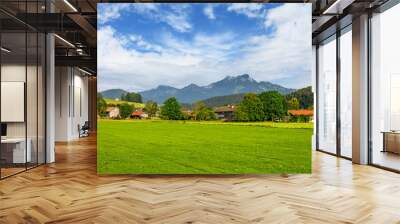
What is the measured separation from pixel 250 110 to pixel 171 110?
148cm

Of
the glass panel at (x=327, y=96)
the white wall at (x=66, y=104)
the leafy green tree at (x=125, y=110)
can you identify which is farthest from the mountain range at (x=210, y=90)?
the white wall at (x=66, y=104)

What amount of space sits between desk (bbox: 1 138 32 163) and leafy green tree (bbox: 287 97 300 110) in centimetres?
498

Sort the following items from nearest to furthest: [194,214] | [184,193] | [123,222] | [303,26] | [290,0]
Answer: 1. [123,222]
2. [194,214]
3. [184,193]
4. [303,26]
5. [290,0]

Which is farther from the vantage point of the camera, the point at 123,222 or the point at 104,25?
the point at 104,25

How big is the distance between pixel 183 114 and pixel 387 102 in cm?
405

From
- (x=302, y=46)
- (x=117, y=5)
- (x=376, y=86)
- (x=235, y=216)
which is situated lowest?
(x=235, y=216)

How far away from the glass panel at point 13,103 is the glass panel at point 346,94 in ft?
23.3

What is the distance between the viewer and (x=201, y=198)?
195 inches

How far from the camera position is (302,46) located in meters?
6.64

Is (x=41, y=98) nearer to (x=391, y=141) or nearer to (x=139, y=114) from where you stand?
(x=139, y=114)

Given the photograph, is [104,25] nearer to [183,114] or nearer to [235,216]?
[183,114]

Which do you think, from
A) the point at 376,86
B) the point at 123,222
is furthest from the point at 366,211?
the point at 376,86

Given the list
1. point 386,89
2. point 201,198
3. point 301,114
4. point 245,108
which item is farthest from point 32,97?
point 386,89

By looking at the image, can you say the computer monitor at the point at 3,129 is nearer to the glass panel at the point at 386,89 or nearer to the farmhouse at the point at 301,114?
the farmhouse at the point at 301,114
